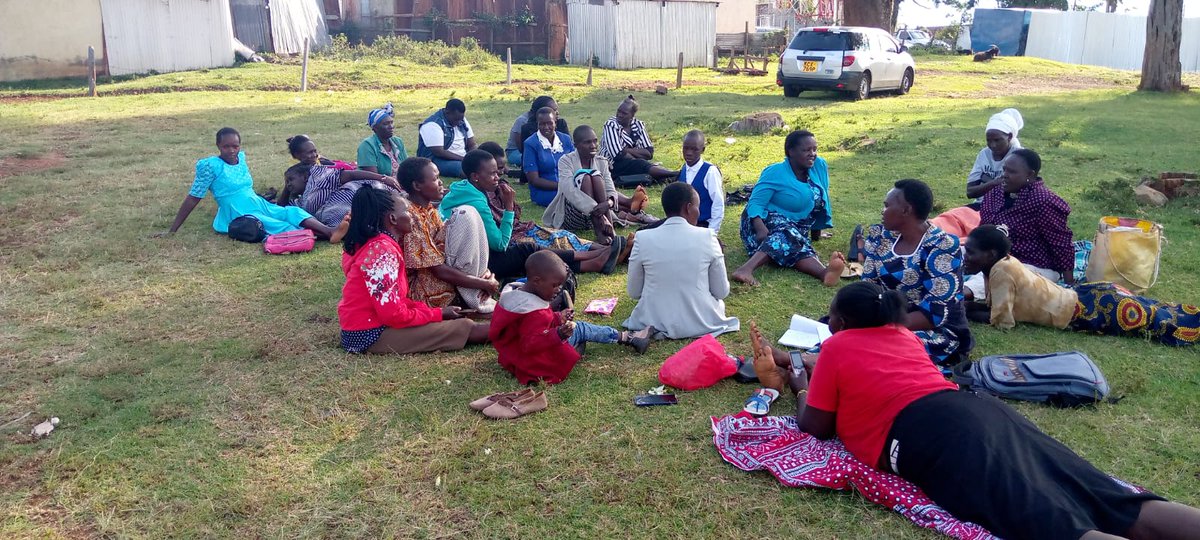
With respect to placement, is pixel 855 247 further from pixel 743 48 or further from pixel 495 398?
pixel 743 48

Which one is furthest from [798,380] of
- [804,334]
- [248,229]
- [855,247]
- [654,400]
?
[248,229]

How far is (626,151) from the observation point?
988 cm

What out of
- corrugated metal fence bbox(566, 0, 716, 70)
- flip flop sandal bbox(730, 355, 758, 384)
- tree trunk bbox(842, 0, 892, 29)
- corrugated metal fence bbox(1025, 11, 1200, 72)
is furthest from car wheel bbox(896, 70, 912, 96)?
corrugated metal fence bbox(1025, 11, 1200, 72)

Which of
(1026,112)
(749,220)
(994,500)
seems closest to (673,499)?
(994,500)

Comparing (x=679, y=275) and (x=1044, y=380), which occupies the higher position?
(x=679, y=275)

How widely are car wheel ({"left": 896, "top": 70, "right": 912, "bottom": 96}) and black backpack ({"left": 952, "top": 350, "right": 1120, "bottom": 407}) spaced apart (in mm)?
17139

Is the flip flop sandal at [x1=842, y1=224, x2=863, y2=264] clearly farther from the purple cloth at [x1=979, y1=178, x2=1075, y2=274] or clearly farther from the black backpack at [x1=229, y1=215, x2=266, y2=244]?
the black backpack at [x1=229, y1=215, x2=266, y2=244]

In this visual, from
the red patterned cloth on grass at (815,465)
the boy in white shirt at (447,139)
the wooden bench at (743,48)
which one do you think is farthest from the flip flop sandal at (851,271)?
the wooden bench at (743,48)

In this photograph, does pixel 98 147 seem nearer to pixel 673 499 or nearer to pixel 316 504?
pixel 316 504

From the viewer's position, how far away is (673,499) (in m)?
3.58

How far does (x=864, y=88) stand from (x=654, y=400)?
53.5 ft

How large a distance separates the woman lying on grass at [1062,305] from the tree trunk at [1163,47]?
1752cm

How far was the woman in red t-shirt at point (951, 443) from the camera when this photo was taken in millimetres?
2910

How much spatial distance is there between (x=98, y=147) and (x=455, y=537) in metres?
11.4
